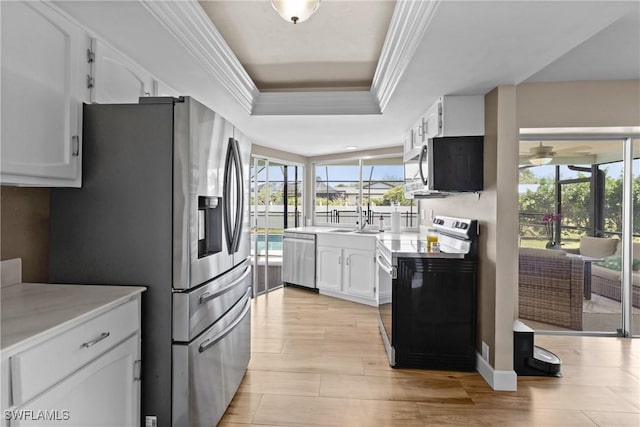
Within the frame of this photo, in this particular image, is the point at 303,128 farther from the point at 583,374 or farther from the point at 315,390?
the point at 583,374

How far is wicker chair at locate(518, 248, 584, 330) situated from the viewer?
3.41 metres

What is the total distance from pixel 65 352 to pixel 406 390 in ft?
6.88

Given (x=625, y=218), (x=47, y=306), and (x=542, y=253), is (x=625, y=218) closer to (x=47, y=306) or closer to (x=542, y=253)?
(x=542, y=253)

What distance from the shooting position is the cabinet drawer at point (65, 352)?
103 centimetres

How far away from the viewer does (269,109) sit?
11.0ft

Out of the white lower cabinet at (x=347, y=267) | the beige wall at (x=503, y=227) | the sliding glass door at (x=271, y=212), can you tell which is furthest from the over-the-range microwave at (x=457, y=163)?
the sliding glass door at (x=271, y=212)

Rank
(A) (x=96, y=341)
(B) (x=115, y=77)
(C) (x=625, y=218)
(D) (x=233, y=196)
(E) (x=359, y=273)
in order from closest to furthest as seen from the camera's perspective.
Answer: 1. (A) (x=96, y=341)
2. (B) (x=115, y=77)
3. (D) (x=233, y=196)
4. (C) (x=625, y=218)
5. (E) (x=359, y=273)

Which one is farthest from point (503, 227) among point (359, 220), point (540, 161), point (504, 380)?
point (359, 220)

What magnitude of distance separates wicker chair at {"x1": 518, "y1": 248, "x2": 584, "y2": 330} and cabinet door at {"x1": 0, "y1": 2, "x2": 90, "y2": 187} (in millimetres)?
Answer: 3773

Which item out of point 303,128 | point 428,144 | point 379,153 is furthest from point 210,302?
point 379,153

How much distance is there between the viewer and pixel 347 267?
4.73 m

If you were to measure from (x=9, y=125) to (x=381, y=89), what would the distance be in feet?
7.86

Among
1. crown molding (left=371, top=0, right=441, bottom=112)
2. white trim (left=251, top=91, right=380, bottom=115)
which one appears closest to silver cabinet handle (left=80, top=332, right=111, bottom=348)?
crown molding (left=371, top=0, right=441, bottom=112)

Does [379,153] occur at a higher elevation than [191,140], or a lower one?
higher
